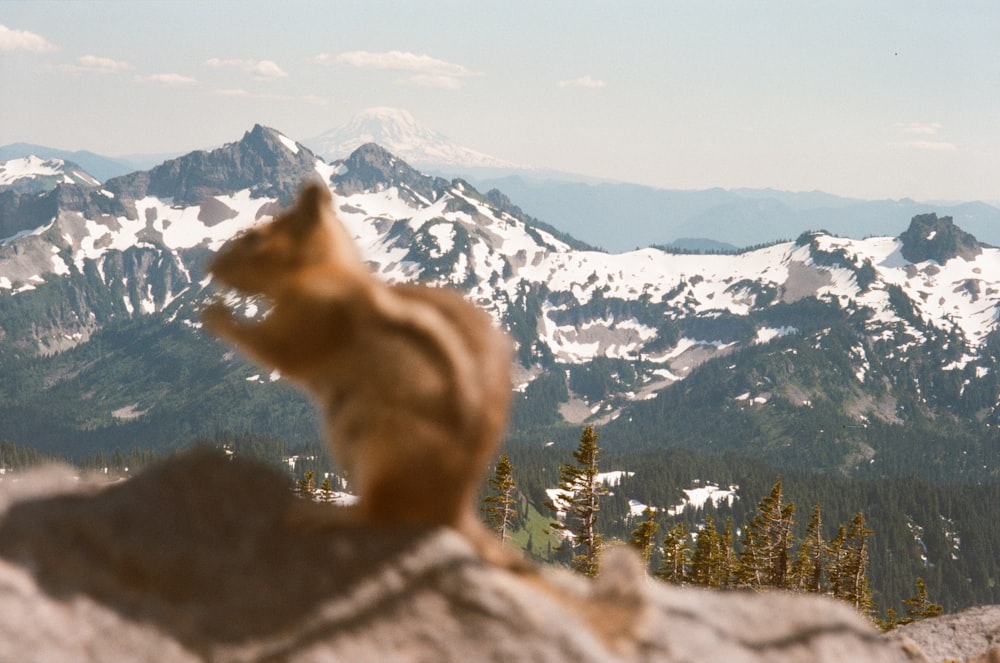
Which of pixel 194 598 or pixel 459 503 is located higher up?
pixel 459 503

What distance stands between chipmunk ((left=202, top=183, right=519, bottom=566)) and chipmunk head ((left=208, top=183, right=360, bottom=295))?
0.04 ft

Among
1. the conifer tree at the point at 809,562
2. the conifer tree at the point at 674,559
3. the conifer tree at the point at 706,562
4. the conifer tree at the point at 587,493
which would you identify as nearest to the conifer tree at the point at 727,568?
the conifer tree at the point at 706,562

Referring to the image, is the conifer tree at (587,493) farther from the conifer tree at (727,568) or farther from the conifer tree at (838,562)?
the conifer tree at (838,562)

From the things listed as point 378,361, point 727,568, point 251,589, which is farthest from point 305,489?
point 727,568

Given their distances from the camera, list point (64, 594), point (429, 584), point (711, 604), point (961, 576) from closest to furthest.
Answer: point (64, 594), point (429, 584), point (711, 604), point (961, 576)

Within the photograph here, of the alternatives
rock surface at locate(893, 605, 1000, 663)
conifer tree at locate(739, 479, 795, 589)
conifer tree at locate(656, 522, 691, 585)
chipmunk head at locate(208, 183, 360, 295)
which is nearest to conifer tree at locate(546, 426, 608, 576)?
conifer tree at locate(656, 522, 691, 585)

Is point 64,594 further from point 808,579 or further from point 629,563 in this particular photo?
point 808,579

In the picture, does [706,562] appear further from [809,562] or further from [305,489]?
[305,489]

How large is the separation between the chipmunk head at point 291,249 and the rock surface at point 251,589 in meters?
2.29

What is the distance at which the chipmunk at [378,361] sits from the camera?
21.6 ft

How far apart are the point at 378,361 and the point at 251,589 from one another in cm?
234

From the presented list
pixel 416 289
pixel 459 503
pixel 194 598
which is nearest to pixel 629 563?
pixel 459 503

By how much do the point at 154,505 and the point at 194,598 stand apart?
1.31 meters

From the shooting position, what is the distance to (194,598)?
667 cm
